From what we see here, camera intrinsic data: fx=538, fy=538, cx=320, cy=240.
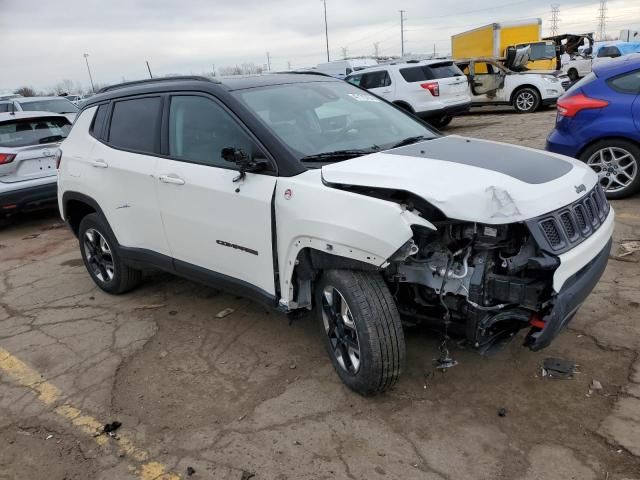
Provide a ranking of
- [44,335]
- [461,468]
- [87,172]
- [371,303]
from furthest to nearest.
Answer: [87,172] → [44,335] → [371,303] → [461,468]

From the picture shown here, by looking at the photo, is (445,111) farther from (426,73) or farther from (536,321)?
(536,321)

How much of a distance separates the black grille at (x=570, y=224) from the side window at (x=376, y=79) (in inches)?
436

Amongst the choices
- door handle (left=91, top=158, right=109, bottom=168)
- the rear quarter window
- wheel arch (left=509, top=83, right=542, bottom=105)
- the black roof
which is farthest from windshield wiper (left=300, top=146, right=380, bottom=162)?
wheel arch (left=509, top=83, right=542, bottom=105)

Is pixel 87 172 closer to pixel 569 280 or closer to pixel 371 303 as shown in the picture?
pixel 371 303

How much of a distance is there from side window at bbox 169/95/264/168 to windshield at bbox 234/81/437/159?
181 mm

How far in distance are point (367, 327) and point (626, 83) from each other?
16.4 ft

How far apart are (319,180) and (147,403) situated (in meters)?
1.74

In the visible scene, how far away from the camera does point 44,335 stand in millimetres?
4383

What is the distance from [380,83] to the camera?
542 inches

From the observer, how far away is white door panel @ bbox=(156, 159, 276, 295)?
329cm

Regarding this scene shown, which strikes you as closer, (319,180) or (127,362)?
(319,180)

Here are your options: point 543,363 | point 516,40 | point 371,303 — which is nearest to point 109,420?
point 371,303

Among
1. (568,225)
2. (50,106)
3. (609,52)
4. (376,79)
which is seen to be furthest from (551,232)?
(609,52)

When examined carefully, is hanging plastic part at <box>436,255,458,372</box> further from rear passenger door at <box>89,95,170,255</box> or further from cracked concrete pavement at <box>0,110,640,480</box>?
rear passenger door at <box>89,95,170,255</box>
